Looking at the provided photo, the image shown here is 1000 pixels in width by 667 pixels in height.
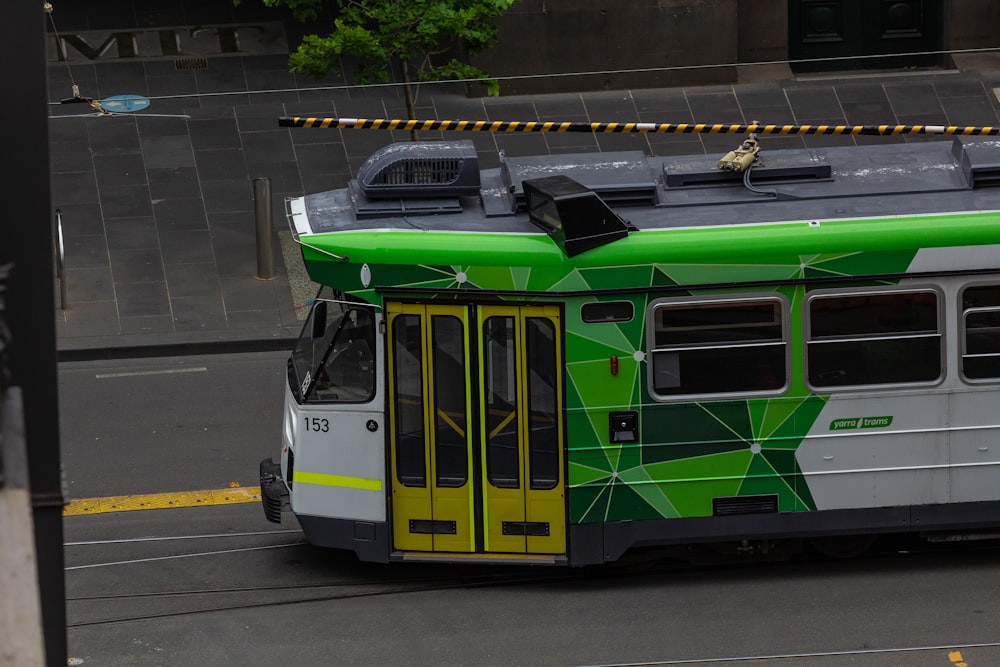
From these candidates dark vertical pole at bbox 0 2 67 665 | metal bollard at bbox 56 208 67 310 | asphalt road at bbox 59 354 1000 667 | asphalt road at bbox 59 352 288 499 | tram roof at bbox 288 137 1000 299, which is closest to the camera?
dark vertical pole at bbox 0 2 67 665

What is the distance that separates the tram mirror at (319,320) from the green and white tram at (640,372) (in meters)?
0.06

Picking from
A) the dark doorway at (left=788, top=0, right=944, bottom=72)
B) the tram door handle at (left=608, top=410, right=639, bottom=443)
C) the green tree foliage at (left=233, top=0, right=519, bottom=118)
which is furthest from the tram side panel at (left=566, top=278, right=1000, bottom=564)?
the dark doorway at (left=788, top=0, right=944, bottom=72)

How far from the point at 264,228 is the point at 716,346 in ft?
27.9

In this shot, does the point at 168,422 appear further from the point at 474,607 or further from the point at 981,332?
the point at 981,332

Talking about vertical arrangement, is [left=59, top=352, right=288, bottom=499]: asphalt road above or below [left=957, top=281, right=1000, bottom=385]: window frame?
below

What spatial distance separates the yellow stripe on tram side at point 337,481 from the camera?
9883 millimetres

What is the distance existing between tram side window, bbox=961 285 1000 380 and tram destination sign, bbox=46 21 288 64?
583 inches

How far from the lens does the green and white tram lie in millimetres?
9648

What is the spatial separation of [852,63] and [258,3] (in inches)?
346

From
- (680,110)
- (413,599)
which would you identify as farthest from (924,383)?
(680,110)

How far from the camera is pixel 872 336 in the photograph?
978 cm

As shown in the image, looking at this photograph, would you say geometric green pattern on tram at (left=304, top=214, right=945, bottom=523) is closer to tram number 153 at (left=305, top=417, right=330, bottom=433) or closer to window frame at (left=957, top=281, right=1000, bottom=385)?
window frame at (left=957, top=281, right=1000, bottom=385)

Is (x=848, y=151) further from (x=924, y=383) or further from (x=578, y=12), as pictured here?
(x=578, y=12)

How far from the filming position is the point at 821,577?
33.5ft
